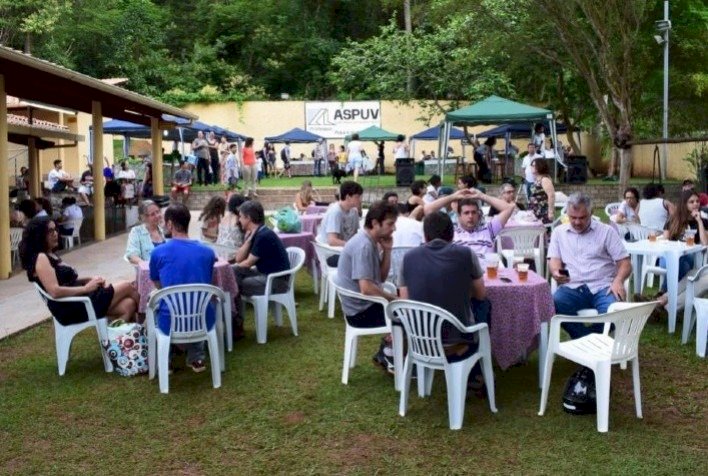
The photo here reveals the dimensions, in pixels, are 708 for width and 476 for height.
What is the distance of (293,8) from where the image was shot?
37688 mm

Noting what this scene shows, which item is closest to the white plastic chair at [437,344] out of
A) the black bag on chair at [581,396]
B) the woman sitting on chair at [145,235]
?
the black bag on chair at [581,396]

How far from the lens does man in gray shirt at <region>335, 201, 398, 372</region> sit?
557 centimetres

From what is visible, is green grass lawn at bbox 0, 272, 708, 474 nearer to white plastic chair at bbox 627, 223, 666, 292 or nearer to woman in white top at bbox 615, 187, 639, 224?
white plastic chair at bbox 627, 223, 666, 292

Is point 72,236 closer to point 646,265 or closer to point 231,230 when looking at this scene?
point 231,230

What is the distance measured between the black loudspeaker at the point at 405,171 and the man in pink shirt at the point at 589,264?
16356 mm

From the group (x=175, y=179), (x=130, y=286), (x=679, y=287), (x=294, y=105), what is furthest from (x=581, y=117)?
(x=130, y=286)

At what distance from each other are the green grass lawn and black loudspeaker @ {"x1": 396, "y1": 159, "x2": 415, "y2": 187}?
16013mm

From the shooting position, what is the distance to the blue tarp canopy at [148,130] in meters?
21.4

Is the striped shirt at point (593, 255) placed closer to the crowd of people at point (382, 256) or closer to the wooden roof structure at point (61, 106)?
the crowd of people at point (382, 256)

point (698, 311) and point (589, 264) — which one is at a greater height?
point (589, 264)

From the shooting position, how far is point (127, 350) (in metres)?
5.97

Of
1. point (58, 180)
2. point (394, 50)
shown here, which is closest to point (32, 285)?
point (58, 180)

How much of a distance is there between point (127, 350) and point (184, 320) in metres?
0.66

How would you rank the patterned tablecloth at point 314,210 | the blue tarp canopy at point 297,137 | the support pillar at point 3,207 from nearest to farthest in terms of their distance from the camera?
the support pillar at point 3,207 → the patterned tablecloth at point 314,210 → the blue tarp canopy at point 297,137
